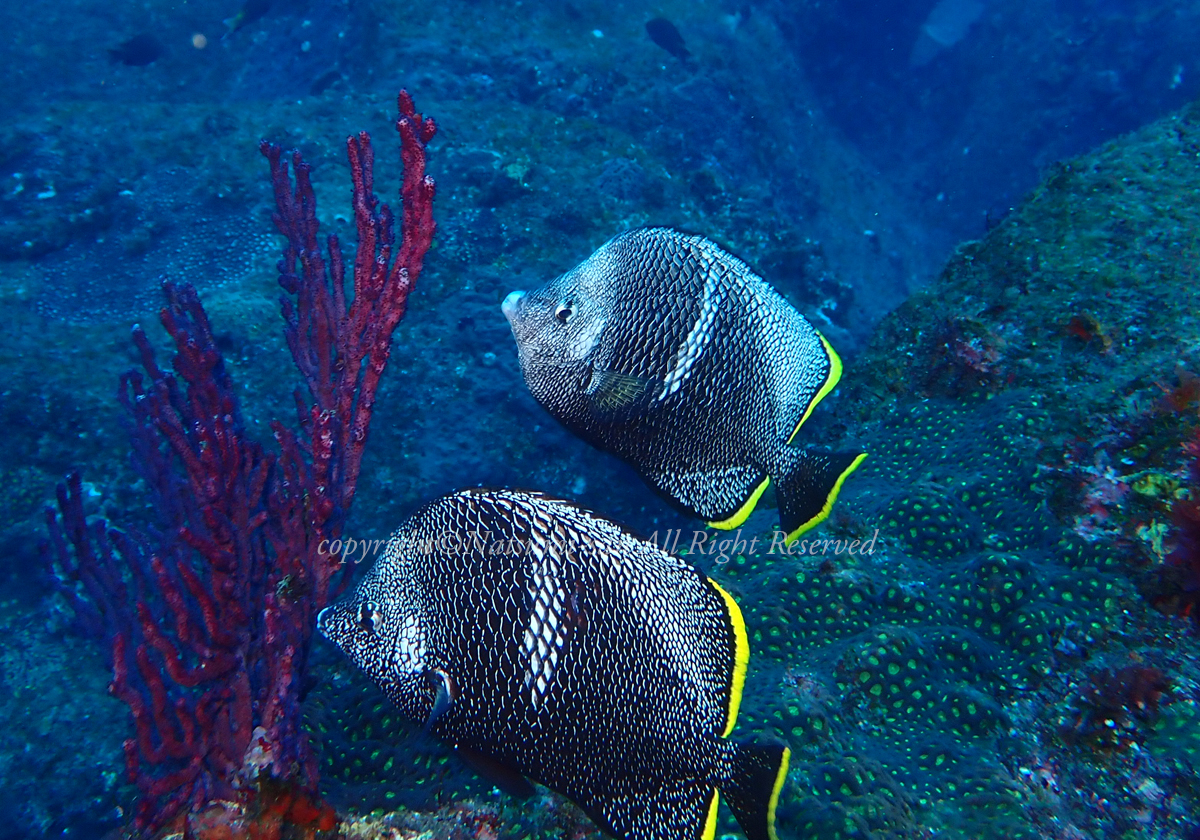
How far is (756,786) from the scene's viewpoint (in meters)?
1.73

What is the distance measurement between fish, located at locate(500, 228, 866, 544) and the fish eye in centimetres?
97

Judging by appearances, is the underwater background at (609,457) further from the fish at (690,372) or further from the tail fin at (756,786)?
the fish at (690,372)

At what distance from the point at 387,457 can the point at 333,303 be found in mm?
3335

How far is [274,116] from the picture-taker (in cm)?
948

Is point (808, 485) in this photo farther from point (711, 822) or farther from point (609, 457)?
point (609, 457)

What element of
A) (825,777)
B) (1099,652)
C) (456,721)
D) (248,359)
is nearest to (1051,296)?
(1099,652)

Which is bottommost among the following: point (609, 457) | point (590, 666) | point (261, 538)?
point (609, 457)

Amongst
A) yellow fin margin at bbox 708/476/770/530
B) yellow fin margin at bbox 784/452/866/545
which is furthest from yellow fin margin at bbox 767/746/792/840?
yellow fin margin at bbox 708/476/770/530

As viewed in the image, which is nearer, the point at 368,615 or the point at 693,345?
the point at 368,615

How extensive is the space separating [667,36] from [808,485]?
561 inches

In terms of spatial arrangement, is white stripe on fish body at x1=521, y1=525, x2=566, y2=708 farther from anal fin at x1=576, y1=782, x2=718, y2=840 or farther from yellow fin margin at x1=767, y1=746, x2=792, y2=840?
yellow fin margin at x1=767, y1=746, x2=792, y2=840

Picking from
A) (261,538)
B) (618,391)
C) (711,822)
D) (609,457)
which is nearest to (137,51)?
(609,457)

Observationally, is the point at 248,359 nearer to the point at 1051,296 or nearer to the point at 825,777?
the point at 825,777

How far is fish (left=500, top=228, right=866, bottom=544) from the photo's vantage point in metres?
2.20
